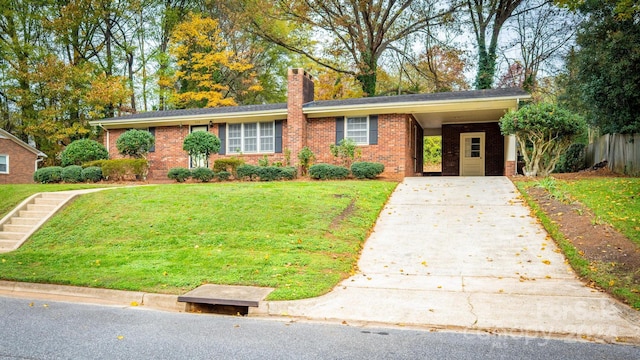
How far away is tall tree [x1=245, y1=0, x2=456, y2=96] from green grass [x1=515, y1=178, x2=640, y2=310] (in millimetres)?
16834

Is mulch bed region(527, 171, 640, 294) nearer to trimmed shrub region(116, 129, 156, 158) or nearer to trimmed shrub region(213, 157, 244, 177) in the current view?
trimmed shrub region(213, 157, 244, 177)

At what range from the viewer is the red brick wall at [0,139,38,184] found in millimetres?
27562

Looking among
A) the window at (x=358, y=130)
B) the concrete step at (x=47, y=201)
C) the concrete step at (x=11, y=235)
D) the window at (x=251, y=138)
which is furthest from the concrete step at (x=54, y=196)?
the window at (x=358, y=130)

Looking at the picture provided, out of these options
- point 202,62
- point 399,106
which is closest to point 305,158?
point 399,106

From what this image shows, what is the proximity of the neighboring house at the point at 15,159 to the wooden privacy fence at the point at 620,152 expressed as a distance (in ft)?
105

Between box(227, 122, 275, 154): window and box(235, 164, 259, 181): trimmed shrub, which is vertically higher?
box(227, 122, 275, 154): window

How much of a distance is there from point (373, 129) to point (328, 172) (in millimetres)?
3170

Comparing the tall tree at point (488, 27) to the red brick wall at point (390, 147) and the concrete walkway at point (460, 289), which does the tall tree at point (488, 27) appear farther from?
the concrete walkway at point (460, 289)

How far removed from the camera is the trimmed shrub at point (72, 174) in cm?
1853

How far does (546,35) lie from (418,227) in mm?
26219

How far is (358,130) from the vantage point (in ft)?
60.8

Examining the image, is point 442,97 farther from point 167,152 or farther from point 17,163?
point 17,163

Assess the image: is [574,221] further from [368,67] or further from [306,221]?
[368,67]

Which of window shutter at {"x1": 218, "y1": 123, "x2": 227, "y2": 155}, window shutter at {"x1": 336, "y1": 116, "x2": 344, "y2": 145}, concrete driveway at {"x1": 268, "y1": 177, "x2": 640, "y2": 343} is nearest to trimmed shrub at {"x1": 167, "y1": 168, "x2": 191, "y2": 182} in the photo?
window shutter at {"x1": 218, "y1": 123, "x2": 227, "y2": 155}
